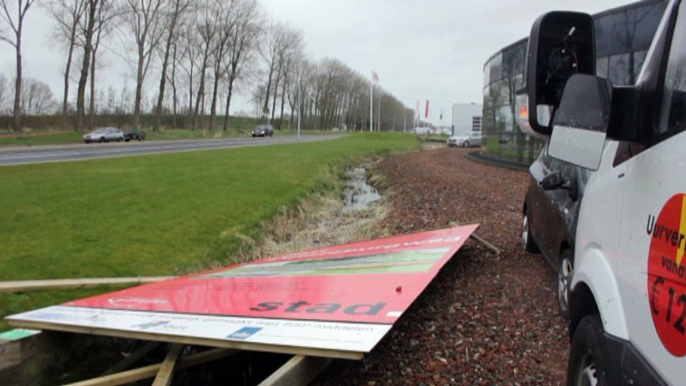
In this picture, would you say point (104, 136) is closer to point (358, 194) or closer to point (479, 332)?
point (358, 194)

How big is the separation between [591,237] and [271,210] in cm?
1066

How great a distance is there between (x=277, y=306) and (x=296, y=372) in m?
0.92

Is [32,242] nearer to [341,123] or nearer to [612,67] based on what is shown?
[612,67]

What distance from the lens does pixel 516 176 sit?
17.5 meters

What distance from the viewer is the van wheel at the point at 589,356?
2.21 metres

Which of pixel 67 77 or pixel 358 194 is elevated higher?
pixel 67 77

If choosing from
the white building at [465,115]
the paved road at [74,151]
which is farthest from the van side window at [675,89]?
the white building at [465,115]

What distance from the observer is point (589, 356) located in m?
2.51

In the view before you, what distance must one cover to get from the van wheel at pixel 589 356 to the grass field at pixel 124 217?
18.4ft

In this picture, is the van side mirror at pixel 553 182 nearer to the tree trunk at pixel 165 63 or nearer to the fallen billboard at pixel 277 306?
the fallen billboard at pixel 277 306

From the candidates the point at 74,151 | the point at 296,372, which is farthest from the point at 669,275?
the point at 74,151

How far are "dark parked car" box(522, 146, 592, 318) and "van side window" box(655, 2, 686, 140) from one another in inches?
78.3

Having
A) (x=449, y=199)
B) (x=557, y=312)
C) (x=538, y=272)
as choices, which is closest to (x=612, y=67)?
(x=449, y=199)

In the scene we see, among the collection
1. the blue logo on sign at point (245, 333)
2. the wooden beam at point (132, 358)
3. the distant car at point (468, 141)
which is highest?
the distant car at point (468, 141)
